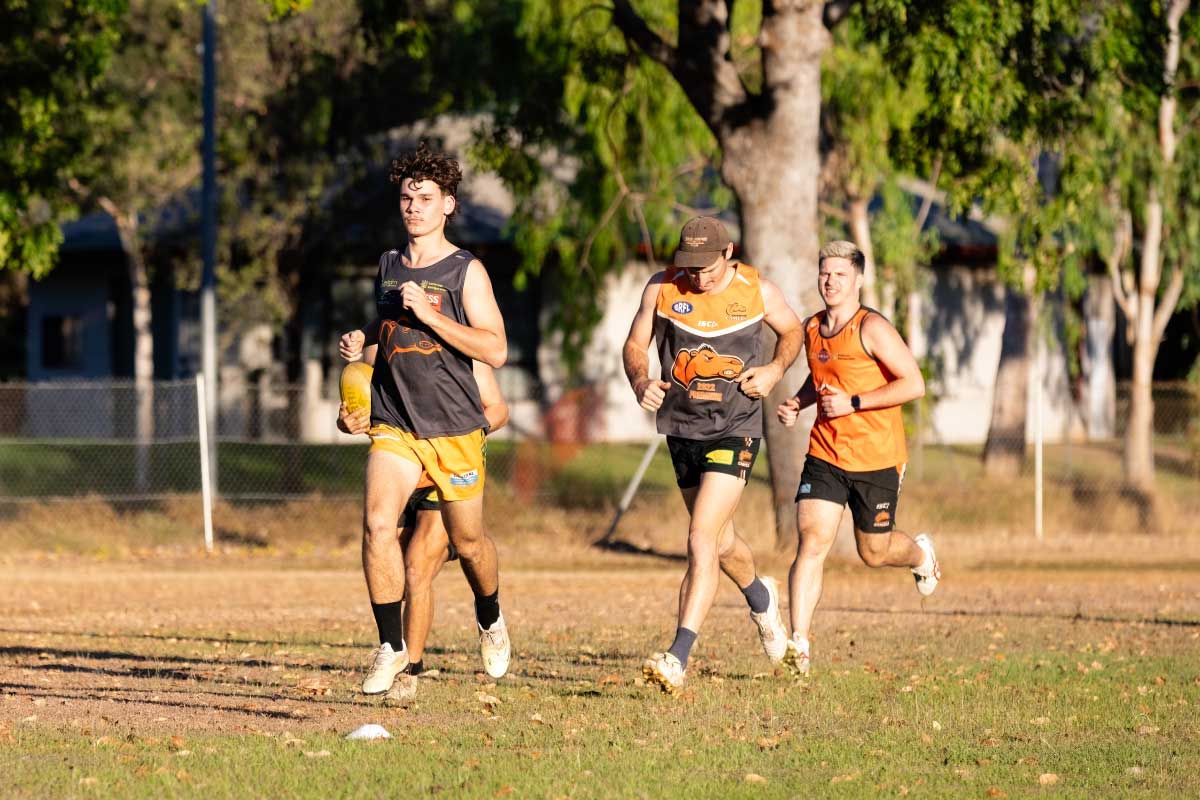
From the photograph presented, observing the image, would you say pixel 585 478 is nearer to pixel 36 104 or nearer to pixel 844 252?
pixel 36 104

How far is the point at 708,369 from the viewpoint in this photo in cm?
906

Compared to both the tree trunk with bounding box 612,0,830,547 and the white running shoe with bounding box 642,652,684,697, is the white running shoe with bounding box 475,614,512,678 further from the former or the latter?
the tree trunk with bounding box 612,0,830,547

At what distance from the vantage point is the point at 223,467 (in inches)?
912

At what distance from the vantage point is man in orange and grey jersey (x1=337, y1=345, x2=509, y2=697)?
863 centimetres

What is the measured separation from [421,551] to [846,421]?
2410 mm

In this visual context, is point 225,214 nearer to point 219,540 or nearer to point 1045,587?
point 219,540

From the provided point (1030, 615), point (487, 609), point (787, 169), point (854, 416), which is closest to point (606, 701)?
point (487, 609)

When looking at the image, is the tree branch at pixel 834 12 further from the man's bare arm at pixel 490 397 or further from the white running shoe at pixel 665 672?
the white running shoe at pixel 665 672

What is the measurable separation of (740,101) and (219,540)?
24.9 ft

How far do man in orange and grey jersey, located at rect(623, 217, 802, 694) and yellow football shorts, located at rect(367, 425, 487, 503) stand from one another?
3.30 feet

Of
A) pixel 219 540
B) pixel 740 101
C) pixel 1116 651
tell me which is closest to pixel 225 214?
pixel 219 540

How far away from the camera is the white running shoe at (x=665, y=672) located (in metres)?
8.47

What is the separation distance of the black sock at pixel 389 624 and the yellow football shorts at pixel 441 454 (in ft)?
1.81

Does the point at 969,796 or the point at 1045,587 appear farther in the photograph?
the point at 1045,587
